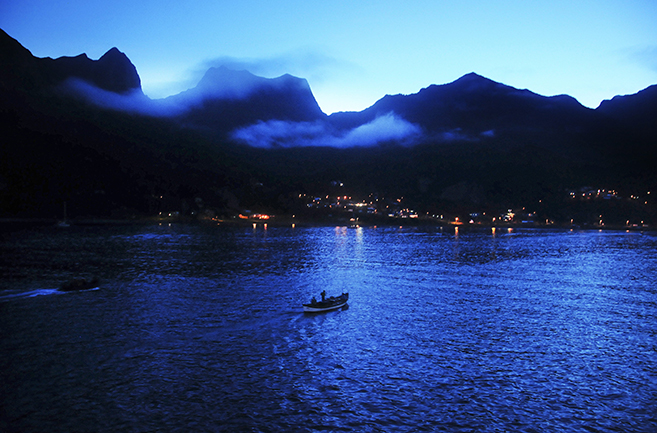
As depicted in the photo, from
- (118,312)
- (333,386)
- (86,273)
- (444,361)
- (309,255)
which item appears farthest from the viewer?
(309,255)

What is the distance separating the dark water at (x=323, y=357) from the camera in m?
21.3

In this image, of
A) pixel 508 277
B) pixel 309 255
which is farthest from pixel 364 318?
pixel 309 255

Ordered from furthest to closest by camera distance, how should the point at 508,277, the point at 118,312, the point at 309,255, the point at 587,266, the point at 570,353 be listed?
the point at 309,255
the point at 587,266
the point at 508,277
the point at 118,312
the point at 570,353

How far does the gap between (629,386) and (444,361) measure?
11.2 meters

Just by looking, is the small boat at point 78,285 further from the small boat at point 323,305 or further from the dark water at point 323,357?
the small boat at point 323,305

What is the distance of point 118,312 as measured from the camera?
42.3 metres

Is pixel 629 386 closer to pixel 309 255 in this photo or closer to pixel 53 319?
pixel 53 319

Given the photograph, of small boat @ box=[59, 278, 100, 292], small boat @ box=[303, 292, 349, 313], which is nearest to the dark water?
small boat @ box=[303, 292, 349, 313]

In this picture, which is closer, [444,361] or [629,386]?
[629,386]

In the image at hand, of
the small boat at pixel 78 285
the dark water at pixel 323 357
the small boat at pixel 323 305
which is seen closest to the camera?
the dark water at pixel 323 357

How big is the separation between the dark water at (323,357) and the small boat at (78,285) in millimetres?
2519

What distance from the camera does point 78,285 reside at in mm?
54281

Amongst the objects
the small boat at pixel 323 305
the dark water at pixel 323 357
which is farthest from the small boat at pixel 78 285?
the small boat at pixel 323 305

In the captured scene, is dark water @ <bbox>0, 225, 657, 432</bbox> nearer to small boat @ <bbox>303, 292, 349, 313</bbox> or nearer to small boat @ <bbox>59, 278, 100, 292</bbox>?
small boat @ <bbox>303, 292, 349, 313</bbox>
